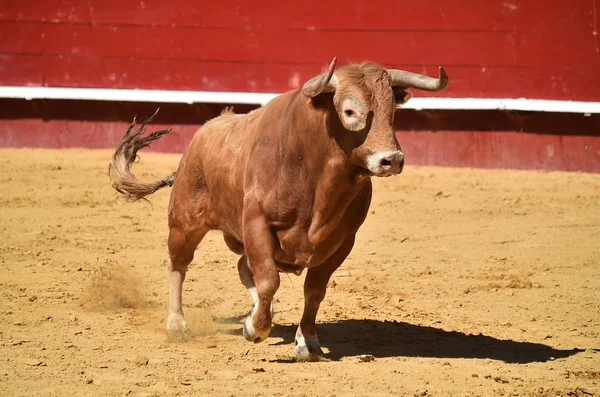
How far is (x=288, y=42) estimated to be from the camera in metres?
9.54

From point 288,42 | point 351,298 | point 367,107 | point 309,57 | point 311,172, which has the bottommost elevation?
point 351,298

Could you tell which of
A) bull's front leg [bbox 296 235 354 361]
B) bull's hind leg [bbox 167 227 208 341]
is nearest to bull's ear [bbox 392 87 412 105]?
bull's front leg [bbox 296 235 354 361]

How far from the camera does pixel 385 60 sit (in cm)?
942

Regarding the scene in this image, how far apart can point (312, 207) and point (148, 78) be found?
582 centimetres

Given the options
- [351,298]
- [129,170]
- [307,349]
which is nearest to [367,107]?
[307,349]

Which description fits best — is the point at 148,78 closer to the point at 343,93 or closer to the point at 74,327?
the point at 74,327

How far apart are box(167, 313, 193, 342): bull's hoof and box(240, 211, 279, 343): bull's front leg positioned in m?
0.65

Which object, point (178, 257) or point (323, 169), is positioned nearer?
point (323, 169)

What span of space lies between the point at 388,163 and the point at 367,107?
277 mm

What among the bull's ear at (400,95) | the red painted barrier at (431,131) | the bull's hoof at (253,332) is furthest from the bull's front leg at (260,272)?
the red painted barrier at (431,131)

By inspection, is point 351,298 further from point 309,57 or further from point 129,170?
point 309,57

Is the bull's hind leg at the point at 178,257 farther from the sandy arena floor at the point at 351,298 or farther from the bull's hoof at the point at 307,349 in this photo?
the bull's hoof at the point at 307,349

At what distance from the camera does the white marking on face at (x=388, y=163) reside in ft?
12.5

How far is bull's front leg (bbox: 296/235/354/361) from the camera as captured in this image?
4.34 m
